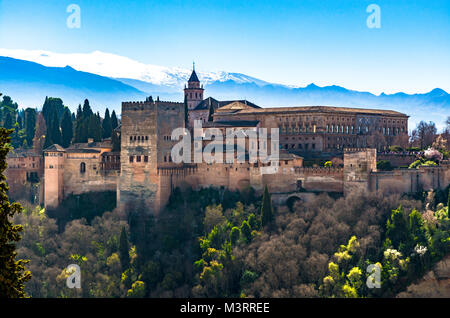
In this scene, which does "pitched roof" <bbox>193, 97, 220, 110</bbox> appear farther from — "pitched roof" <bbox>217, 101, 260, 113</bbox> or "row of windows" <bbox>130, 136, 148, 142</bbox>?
"row of windows" <bbox>130, 136, 148, 142</bbox>

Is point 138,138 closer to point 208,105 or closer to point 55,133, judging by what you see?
point 55,133

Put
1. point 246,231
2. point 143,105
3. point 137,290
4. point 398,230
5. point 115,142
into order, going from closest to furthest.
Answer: point 398,230 < point 137,290 < point 246,231 < point 143,105 < point 115,142

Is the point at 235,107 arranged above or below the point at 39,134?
above

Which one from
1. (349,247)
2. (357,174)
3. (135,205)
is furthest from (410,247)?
(135,205)

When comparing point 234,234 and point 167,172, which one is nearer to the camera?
point 234,234

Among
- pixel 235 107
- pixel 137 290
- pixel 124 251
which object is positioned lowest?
pixel 137 290

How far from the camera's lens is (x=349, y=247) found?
43688mm

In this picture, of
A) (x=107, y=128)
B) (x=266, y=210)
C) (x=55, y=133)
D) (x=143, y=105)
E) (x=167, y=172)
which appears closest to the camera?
(x=266, y=210)

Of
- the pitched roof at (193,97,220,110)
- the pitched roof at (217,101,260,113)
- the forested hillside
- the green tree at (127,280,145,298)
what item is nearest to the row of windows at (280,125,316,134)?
the pitched roof at (217,101,260,113)

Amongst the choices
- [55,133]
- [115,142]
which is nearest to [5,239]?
[115,142]

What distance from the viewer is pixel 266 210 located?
48344 mm

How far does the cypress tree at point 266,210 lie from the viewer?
48.2m

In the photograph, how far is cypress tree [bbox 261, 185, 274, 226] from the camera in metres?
→ 48.2
